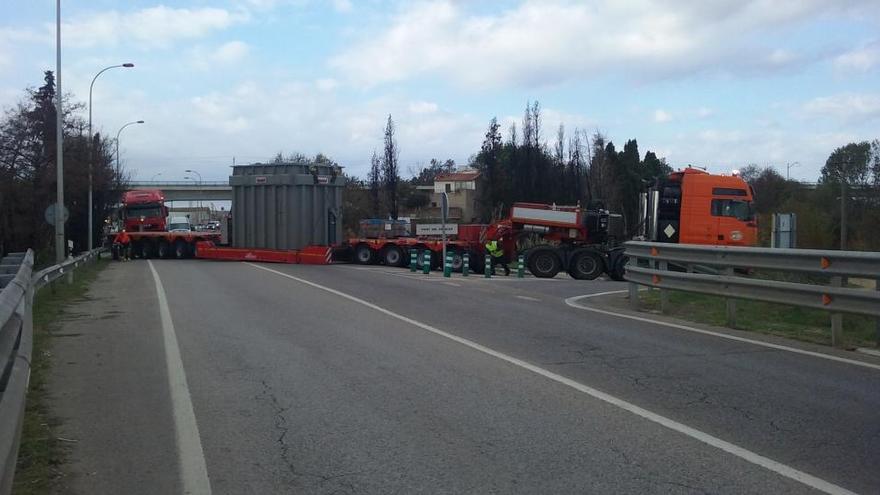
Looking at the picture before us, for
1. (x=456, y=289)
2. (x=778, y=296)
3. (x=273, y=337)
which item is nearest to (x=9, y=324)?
(x=273, y=337)

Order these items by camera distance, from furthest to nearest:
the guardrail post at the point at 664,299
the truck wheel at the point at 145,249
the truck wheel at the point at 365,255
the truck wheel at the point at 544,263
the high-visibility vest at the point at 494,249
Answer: the truck wheel at the point at 145,249 → the truck wheel at the point at 365,255 → the high-visibility vest at the point at 494,249 → the truck wheel at the point at 544,263 → the guardrail post at the point at 664,299

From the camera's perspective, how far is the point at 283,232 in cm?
3709

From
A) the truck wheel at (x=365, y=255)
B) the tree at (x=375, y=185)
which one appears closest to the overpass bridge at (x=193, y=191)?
the tree at (x=375, y=185)

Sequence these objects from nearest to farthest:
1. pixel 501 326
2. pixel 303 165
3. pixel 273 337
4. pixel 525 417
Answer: pixel 525 417 < pixel 273 337 < pixel 501 326 < pixel 303 165

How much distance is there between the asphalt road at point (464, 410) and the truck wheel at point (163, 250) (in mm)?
31382

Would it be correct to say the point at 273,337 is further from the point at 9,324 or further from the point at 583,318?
the point at 9,324

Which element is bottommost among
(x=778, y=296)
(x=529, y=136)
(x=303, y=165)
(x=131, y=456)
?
(x=131, y=456)

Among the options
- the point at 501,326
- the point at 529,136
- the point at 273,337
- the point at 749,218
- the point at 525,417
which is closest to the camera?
the point at 525,417

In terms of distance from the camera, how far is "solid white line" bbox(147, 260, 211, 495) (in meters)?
5.38

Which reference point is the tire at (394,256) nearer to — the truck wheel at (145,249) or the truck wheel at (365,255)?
the truck wheel at (365,255)

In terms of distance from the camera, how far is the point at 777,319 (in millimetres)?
12516

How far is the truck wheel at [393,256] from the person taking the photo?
3581 cm

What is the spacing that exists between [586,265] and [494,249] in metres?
3.93

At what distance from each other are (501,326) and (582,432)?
19.8 ft
